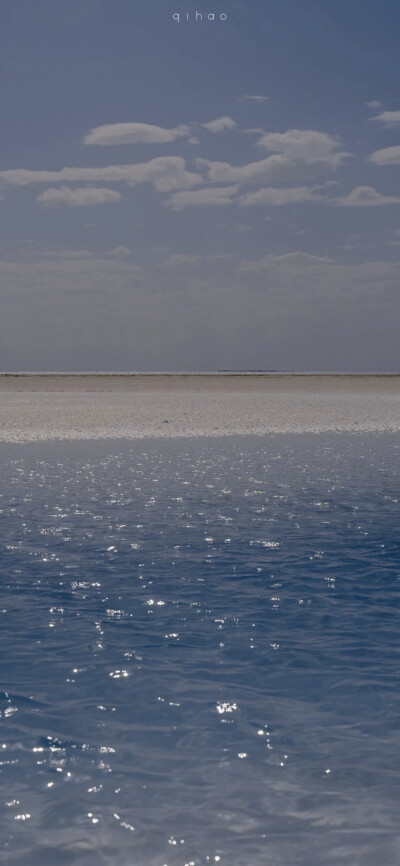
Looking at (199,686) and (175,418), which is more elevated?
(175,418)

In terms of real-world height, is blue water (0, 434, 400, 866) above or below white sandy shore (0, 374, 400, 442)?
below

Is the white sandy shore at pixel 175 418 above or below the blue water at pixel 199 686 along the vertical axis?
above

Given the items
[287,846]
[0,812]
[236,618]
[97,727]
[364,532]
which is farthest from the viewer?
[364,532]

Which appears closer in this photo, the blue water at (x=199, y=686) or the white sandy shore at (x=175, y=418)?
the blue water at (x=199, y=686)

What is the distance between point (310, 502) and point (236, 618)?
8042 mm

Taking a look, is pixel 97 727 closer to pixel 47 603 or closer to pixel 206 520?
pixel 47 603

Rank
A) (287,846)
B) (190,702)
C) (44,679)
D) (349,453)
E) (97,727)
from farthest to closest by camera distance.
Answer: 1. (349,453)
2. (44,679)
3. (190,702)
4. (97,727)
5. (287,846)

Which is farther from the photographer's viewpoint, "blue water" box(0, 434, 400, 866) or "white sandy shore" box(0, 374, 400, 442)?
"white sandy shore" box(0, 374, 400, 442)

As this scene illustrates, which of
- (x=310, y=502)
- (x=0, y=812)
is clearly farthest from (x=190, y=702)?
(x=310, y=502)

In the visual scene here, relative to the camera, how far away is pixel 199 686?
26.3ft

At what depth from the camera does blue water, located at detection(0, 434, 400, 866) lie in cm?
570

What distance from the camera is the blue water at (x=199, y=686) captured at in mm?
5699

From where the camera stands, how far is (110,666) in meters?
8.54

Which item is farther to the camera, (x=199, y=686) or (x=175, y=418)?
(x=175, y=418)
